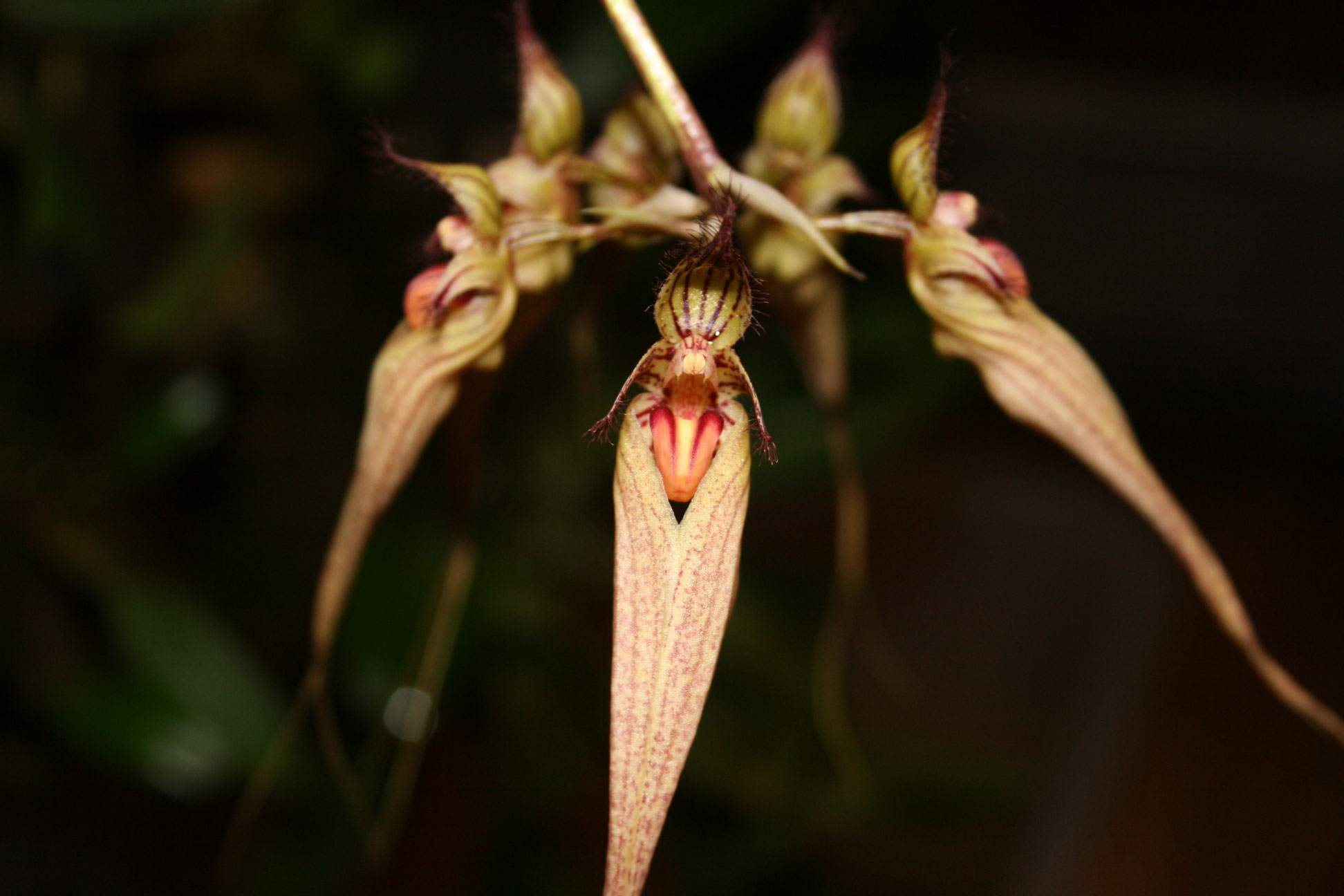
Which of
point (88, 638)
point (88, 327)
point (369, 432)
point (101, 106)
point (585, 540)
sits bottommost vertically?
point (369, 432)

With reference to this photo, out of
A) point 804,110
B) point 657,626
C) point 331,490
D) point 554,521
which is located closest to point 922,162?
point 804,110

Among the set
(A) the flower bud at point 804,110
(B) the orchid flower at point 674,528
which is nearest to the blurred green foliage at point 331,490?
(A) the flower bud at point 804,110

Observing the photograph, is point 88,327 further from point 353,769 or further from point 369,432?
point 369,432

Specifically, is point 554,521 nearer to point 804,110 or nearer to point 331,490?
point 331,490

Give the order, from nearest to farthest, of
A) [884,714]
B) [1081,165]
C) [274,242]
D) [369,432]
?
[369,432], [274,242], [884,714], [1081,165]

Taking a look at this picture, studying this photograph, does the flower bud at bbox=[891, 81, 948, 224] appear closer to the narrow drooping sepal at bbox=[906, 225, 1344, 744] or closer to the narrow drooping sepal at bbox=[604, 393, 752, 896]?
the narrow drooping sepal at bbox=[906, 225, 1344, 744]

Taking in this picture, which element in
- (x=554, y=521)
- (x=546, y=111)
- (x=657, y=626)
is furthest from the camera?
(x=554, y=521)

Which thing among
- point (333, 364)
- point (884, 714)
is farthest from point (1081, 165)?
point (333, 364)
